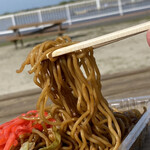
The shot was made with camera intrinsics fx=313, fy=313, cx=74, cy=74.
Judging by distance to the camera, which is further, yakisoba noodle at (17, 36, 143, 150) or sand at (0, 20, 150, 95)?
sand at (0, 20, 150, 95)

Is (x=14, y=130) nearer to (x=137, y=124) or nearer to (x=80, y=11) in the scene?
(x=137, y=124)

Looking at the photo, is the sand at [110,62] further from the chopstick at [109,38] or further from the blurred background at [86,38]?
the chopstick at [109,38]

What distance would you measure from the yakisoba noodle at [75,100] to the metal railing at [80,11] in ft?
40.4

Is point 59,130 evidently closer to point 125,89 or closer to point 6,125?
point 6,125

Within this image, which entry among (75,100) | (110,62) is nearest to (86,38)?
(110,62)

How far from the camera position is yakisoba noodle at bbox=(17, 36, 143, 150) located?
150cm

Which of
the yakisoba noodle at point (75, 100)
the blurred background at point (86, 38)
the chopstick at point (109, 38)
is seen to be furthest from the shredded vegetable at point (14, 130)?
the blurred background at point (86, 38)

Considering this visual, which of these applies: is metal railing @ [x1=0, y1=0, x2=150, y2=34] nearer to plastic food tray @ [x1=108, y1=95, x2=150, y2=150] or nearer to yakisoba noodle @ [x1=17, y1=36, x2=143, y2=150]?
plastic food tray @ [x1=108, y1=95, x2=150, y2=150]

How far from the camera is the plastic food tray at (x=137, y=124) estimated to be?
1370 mm

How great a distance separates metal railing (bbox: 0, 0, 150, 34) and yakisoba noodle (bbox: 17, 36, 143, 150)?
1232 centimetres

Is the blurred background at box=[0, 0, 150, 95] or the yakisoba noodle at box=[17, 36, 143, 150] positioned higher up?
the yakisoba noodle at box=[17, 36, 143, 150]

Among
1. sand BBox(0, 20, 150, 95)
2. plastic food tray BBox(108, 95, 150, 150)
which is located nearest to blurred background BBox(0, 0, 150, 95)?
sand BBox(0, 20, 150, 95)

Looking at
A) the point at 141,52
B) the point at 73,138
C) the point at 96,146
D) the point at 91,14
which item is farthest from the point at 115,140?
the point at 91,14

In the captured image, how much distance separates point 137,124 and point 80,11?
516 inches
